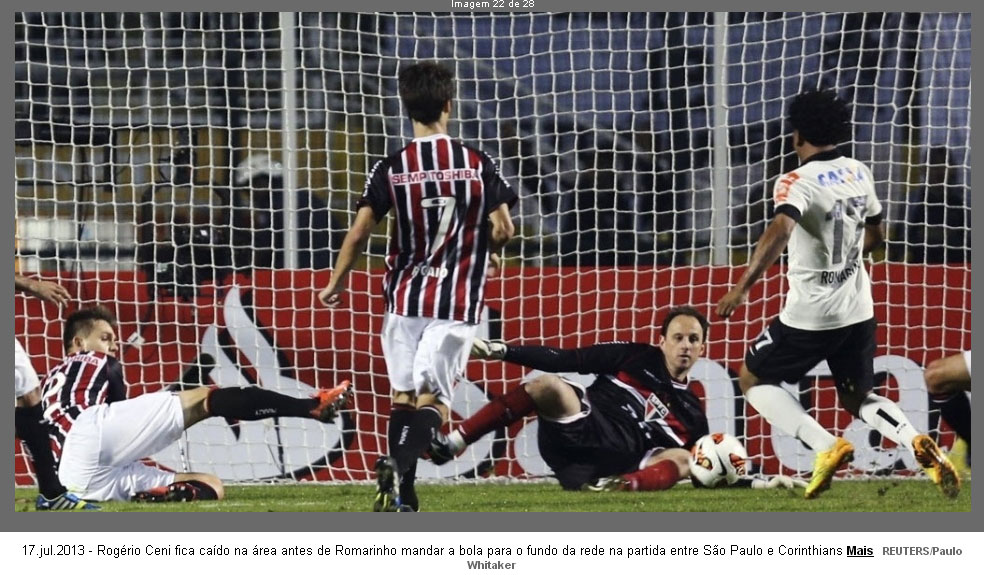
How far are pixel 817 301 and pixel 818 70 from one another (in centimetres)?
119

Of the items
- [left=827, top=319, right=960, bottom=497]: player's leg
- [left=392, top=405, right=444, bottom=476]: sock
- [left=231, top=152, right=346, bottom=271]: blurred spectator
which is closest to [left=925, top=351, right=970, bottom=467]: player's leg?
[left=827, top=319, right=960, bottom=497]: player's leg

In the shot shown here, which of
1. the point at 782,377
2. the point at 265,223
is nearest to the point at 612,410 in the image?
the point at 782,377

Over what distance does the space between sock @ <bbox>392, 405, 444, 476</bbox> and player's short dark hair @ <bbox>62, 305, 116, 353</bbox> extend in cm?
172

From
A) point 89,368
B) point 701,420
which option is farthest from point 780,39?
point 89,368

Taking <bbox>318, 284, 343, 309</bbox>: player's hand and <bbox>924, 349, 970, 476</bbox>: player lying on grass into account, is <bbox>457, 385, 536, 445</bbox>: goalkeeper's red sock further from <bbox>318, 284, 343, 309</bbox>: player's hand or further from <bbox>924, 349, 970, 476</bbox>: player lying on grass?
<bbox>924, 349, 970, 476</bbox>: player lying on grass

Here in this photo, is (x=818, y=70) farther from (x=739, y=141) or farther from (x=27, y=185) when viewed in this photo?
(x=27, y=185)

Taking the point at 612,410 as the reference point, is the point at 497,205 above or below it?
above

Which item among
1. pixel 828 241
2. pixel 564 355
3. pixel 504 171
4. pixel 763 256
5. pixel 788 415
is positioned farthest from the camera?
pixel 504 171

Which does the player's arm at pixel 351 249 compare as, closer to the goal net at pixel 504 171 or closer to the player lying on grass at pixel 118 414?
the goal net at pixel 504 171

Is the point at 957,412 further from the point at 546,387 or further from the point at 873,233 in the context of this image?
the point at 546,387

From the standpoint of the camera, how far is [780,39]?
6.61 metres

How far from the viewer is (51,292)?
638cm

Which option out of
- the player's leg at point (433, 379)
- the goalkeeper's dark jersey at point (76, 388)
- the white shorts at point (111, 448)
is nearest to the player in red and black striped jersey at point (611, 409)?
the player's leg at point (433, 379)

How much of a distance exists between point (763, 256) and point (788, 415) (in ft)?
2.78
